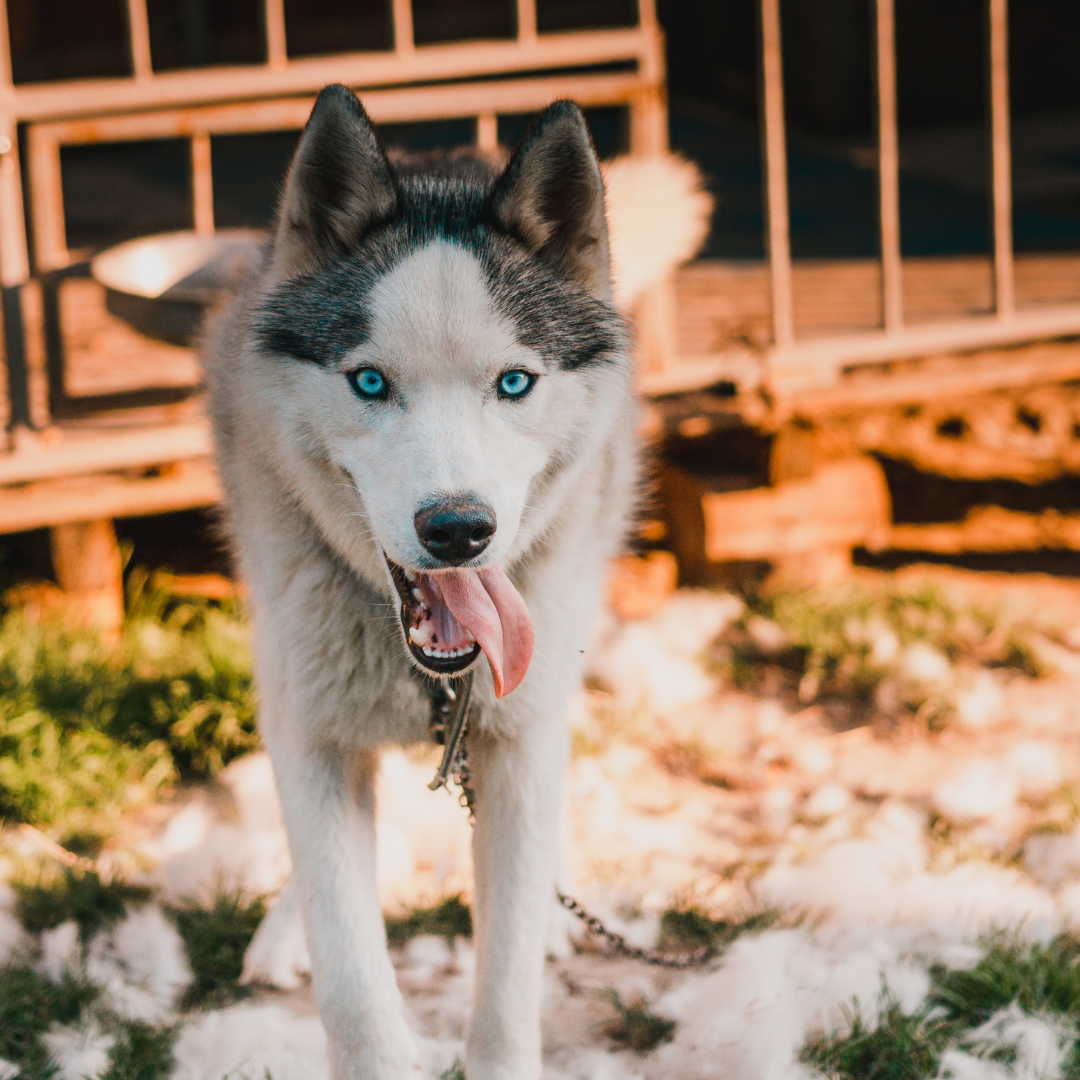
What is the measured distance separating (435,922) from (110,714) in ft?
4.38

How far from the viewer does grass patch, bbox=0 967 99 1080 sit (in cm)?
223

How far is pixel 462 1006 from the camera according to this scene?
2.45m

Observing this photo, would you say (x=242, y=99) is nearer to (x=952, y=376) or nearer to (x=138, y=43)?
(x=138, y=43)

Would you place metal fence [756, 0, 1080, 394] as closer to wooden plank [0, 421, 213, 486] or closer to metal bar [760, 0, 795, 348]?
metal bar [760, 0, 795, 348]

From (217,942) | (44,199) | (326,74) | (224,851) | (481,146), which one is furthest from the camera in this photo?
(326,74)

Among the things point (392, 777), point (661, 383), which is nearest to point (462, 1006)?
point (392, 777)

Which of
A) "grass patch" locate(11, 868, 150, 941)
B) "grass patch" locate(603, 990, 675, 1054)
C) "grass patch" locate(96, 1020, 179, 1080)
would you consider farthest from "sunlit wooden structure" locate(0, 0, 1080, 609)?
"grass patch" locate(603, 990, 675, 1054)

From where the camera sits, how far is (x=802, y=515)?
4539 millimetres

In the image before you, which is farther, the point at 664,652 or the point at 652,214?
the point at 664,652

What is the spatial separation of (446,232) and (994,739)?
254cm

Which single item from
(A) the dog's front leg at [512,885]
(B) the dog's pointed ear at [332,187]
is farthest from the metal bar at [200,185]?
(A) the dog's front leg at [512,885]

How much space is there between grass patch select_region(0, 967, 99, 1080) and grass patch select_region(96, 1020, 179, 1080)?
13 cm

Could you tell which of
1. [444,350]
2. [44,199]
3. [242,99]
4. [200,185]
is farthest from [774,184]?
[444,350]

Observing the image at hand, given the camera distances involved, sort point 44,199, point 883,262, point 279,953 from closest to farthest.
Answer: point 279,953 → point 44,199 → point 883,262
